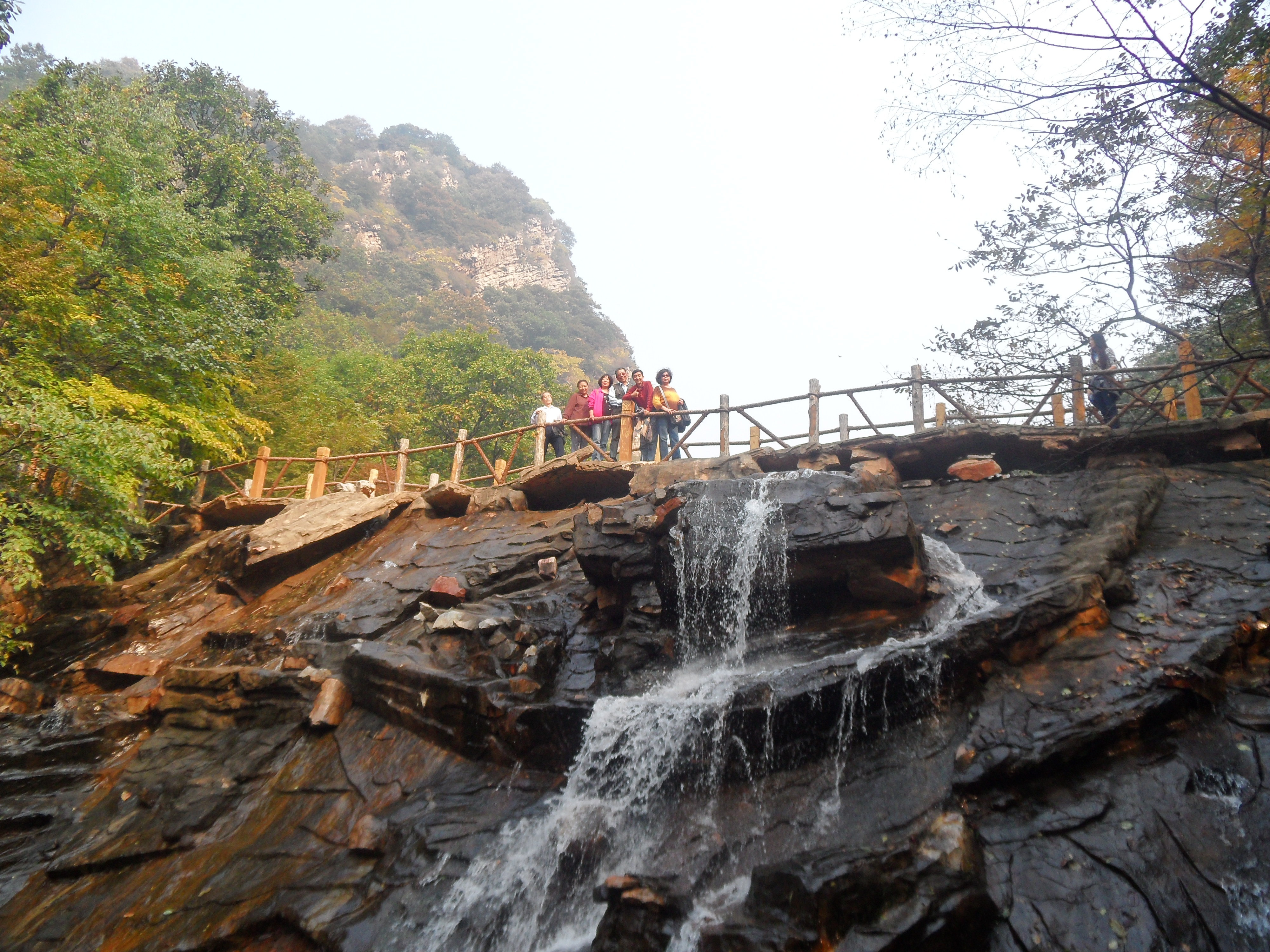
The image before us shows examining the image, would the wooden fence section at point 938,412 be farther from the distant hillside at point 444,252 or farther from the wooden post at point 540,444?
the distant hillside at point 444,252

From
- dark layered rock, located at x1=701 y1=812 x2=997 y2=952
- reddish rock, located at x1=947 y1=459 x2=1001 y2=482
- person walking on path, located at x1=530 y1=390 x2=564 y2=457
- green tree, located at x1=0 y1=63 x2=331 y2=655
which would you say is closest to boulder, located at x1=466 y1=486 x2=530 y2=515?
person walking on path, located at x1=530 y1=390 x2=564 y2=457

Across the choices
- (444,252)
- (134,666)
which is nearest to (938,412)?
(134,666)

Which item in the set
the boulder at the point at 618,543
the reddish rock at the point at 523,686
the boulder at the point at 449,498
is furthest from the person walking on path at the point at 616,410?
the reddish rock at the point at 523,686

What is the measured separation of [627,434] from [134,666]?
8.31 metres

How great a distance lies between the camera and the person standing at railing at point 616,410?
1268 centimetres

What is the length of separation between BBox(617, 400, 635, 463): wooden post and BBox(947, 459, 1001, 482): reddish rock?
5.38 m

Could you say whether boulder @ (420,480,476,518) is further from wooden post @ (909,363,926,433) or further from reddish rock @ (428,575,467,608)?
wooden post @ (909,363,926,433)

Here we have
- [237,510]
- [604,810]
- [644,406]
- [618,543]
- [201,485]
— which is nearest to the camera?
[604,810]

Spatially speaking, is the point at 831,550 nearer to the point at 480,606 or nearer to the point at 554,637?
the point at 554,637

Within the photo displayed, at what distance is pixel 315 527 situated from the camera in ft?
37.7

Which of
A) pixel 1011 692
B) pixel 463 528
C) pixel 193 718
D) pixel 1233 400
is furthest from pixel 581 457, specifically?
pixel 1233 400

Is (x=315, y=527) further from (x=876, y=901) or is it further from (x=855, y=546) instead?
(x=876, y=901)

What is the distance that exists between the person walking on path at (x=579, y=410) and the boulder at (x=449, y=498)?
2226 mm

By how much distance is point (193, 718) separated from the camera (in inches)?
309
